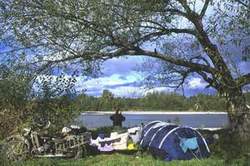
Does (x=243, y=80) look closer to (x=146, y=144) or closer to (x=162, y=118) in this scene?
(x=146, y=144)

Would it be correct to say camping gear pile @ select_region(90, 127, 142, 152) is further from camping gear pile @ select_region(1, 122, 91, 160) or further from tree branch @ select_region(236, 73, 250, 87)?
tree branch @ select_region(236, 73, 250, 87)

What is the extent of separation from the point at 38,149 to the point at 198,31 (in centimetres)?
682

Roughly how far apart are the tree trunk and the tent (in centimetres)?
277

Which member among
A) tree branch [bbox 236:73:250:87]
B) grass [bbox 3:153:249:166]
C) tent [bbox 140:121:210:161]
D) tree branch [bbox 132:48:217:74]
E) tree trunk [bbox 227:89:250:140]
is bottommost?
grass [bbox 3:153:249:166]

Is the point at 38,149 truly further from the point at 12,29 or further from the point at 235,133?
the point at 235,133

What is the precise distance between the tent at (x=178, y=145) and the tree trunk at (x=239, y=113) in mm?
2769

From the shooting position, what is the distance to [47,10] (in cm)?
2114

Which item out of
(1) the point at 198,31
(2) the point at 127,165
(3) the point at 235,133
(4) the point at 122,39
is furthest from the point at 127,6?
(3) the point at 235,133

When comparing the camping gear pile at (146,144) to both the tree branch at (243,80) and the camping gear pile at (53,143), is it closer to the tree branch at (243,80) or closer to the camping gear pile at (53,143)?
the camping gear pile at (53,143)

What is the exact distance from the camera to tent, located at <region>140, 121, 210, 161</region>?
2086cm

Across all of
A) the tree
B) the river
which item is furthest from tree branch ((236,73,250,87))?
the river

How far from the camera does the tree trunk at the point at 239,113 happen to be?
23750mm

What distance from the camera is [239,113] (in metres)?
24.0

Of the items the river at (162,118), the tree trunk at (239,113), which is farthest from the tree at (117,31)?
the river at (162,118)
